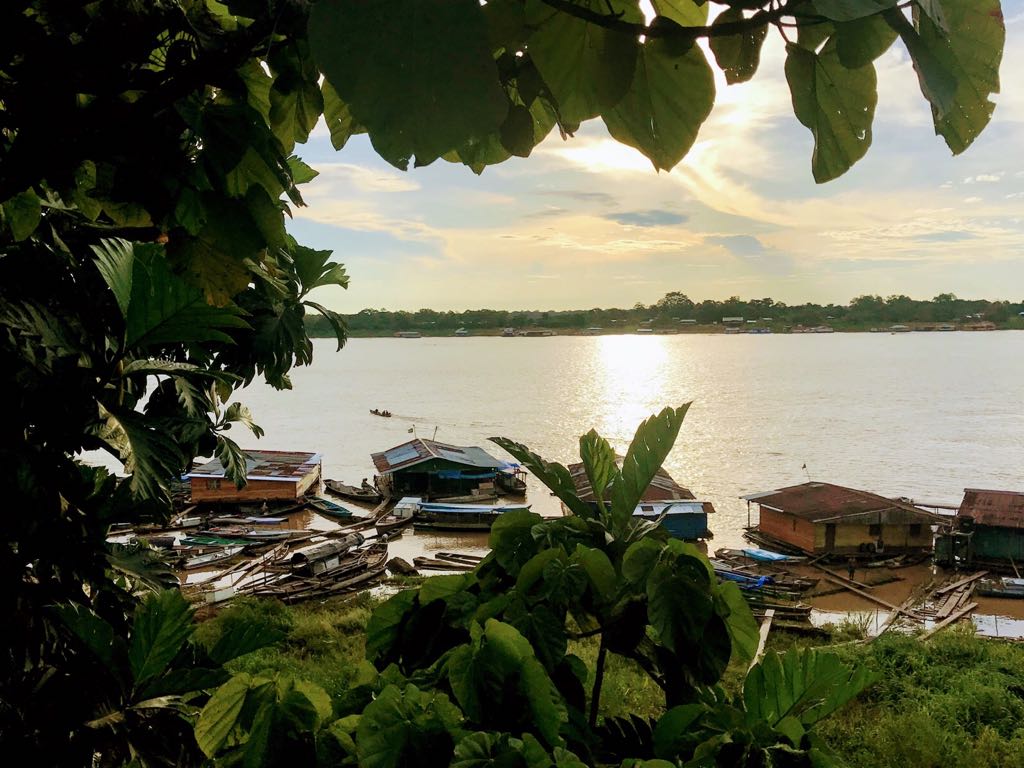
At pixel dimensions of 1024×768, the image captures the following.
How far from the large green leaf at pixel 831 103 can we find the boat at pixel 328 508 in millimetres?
21674

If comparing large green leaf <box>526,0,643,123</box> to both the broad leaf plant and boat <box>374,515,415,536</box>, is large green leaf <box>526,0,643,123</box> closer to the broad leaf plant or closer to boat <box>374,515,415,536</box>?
the broad leaf plant

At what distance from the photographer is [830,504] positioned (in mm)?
18234

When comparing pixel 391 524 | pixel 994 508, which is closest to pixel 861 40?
pixel 391 524

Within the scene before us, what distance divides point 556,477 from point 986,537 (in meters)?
19.6

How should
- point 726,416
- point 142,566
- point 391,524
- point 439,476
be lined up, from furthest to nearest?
1. point 726,416
2. point 439,476
3. point 391,524
4. point 142,566

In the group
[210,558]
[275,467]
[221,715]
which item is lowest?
[210,558]

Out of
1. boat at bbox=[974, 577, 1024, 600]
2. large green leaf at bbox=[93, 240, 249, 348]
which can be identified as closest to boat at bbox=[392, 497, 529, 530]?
boat at bbox=[974, 577, 1024, 600]

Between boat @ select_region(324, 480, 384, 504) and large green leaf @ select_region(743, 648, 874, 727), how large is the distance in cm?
2253

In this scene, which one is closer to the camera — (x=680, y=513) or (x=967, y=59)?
(x=967, y=59)

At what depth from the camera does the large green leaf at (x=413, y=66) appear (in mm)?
371

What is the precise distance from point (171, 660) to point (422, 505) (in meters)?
19.7

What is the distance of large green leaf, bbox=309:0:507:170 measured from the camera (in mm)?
371

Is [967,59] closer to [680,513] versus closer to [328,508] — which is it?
[680,513]

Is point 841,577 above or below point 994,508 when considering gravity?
below
